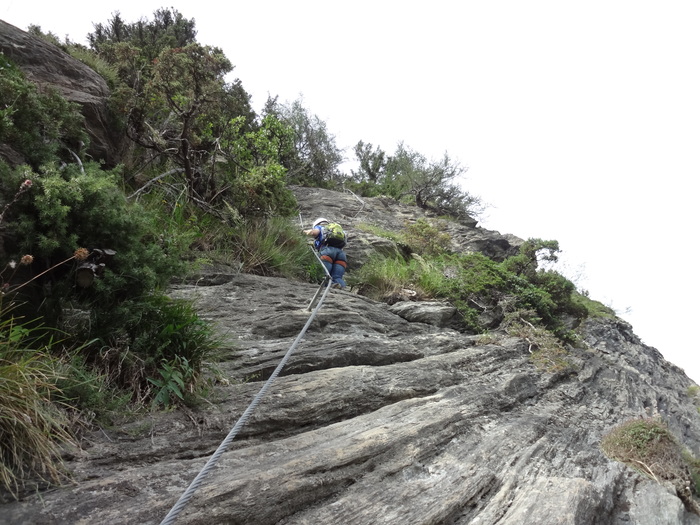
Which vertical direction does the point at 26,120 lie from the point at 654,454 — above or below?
above

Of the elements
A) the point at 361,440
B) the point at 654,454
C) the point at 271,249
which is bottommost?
the point at 361,440

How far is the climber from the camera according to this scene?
8359 mm

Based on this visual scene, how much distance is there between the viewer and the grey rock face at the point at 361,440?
10.00 feet

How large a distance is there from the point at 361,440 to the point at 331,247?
4746 mm

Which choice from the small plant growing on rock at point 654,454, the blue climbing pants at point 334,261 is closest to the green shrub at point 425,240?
the blue climbing pants at point 334,261

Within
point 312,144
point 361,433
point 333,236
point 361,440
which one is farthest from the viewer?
point 312,144

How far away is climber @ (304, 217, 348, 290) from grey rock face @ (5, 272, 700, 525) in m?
0.55

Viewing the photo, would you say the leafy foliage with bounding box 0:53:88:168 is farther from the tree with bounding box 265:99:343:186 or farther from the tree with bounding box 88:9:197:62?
the tree with bounding box 265:99:343:186

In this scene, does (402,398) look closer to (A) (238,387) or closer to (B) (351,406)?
(B) (351,406)

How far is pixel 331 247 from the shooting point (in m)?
8.42

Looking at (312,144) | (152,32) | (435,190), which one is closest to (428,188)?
(435,190)

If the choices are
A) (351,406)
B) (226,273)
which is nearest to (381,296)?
(226,273)

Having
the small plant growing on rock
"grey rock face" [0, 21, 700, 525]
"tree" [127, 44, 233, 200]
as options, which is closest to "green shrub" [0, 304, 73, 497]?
"grey rock face" [0, 21, 700, 525]

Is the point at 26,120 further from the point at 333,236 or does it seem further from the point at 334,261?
the point at 334,261
